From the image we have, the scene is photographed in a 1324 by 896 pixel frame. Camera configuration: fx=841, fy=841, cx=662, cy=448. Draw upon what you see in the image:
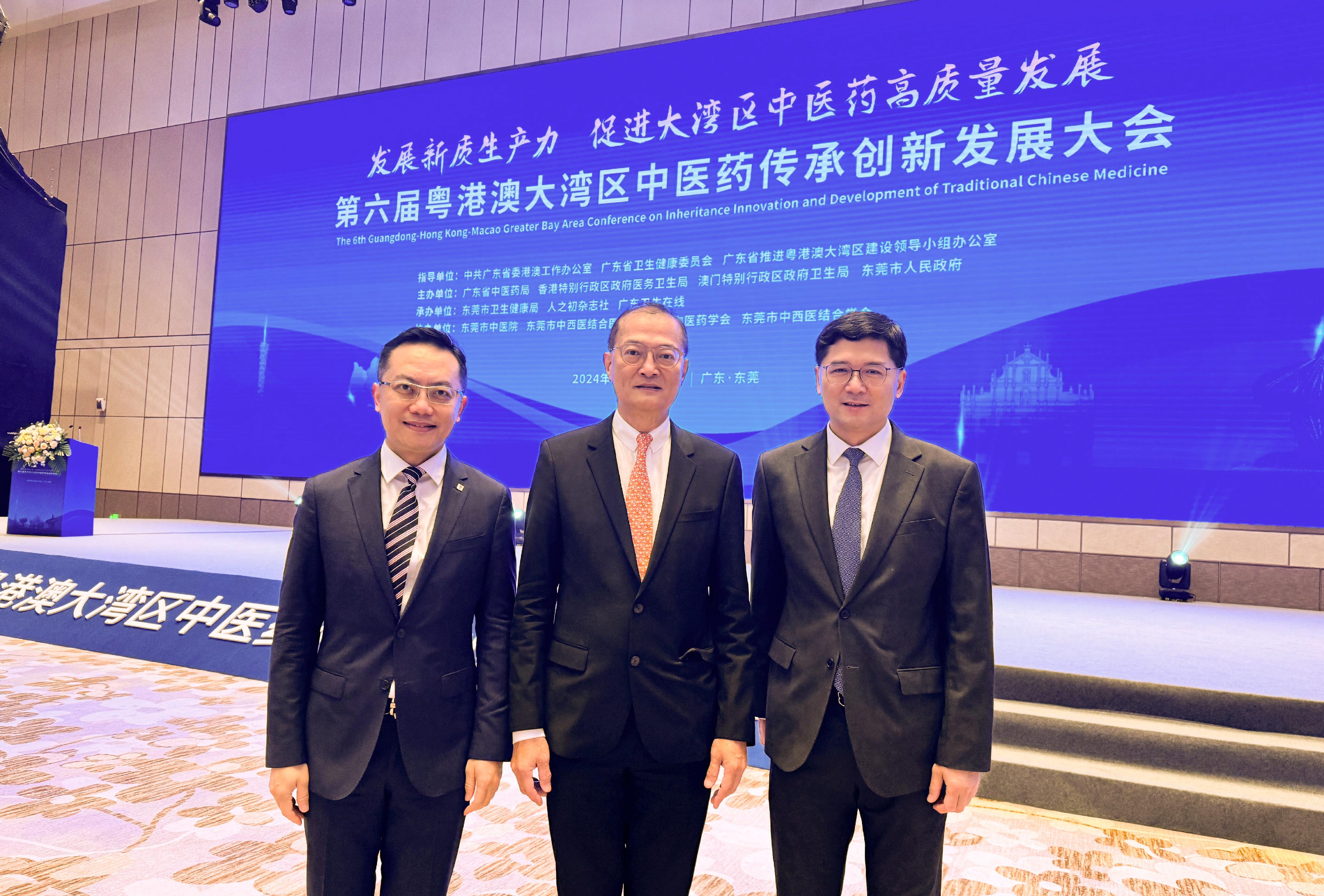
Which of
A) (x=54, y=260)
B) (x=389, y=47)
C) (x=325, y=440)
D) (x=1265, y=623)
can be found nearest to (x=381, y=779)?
(x=1265, y=623)

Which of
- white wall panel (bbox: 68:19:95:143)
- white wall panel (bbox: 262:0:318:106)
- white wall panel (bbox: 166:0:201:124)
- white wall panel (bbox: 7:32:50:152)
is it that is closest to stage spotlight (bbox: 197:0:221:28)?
white wall panel (bbox: 262:0:318:106)

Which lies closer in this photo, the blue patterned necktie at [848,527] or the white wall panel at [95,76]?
the blue patterned necktie at [848,527]

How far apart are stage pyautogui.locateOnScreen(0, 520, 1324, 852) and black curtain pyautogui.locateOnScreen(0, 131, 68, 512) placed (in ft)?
16.5

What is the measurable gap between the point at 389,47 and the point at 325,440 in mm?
3470

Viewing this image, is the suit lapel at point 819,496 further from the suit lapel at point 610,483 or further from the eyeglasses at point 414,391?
the eyeglasses at point 414,391

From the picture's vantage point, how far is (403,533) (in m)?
1.40

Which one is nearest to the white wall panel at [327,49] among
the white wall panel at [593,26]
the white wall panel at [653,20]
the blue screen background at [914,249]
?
the blue screen background at [914,249]

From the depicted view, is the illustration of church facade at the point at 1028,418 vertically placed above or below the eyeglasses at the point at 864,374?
above

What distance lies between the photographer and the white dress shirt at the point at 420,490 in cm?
141

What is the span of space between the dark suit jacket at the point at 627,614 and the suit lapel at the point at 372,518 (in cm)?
22

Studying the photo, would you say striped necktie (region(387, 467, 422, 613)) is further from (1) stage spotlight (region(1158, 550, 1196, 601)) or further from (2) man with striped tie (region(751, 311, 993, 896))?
(1) stage spotlight (region(1158, 550, 1196, 601))

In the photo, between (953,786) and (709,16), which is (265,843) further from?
(709,16)

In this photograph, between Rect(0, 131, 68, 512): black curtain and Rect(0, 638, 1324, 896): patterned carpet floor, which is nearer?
Rect(0, 638, 1324, 896): patterned carpet floor

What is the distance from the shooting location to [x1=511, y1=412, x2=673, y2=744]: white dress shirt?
146 centimetres
